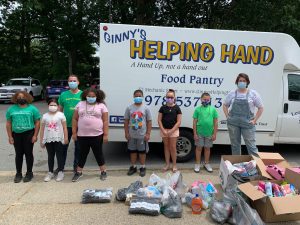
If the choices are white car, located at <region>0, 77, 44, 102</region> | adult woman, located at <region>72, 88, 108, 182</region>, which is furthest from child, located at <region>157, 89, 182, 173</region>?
white car, located at <region>0, 77, 44, 102</region>

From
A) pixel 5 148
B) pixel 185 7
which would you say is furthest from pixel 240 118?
pixel 185 7

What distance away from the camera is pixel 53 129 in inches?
222

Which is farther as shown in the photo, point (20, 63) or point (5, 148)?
point (20, 63)

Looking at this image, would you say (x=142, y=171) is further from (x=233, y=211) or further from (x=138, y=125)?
(x=233, y=211)

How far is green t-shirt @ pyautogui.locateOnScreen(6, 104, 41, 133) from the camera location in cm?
551

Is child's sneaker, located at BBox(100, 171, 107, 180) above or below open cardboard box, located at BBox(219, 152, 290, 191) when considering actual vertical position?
below

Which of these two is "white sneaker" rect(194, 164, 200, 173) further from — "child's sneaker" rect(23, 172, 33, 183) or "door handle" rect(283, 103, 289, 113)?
"child's sneaker" rect(23, 172, 33, 183)

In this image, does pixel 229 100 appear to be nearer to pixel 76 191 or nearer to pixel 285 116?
pixel 285 116

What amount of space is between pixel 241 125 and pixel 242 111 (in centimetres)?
26

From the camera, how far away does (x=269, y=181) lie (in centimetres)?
461

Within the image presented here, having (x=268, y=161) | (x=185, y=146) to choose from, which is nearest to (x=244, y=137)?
(x=268, y=161)

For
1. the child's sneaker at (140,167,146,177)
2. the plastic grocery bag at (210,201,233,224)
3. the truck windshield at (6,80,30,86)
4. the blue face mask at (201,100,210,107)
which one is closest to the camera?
the plastic grocery bag at (210,201,233,224)

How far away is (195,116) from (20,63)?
101ft

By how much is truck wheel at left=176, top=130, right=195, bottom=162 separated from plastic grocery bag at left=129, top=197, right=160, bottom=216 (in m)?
2.34
